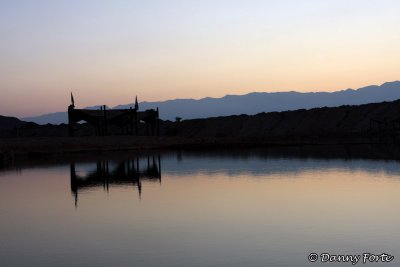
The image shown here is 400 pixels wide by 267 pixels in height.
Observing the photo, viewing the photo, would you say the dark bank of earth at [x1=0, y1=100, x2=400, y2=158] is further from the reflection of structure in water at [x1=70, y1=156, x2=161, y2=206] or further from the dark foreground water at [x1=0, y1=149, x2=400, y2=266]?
the dark foreground water at [x1=0, y1=149, x2=400, y2=266]

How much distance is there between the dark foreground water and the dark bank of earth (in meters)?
27.2

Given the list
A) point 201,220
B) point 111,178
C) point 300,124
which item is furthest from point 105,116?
point 201,220

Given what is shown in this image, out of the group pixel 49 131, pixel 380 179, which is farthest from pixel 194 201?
pixel 49 131

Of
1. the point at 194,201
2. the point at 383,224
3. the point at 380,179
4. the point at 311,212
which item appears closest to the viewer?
the point at 383,224

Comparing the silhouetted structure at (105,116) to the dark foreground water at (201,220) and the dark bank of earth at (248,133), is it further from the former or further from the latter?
the dark foreground water at (201,220)

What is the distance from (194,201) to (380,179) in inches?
404

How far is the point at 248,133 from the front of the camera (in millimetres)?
112188

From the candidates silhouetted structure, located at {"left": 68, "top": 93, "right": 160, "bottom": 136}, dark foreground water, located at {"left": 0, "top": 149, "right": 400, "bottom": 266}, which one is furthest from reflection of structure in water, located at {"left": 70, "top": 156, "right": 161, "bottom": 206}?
silhouetted structure, located at {"left": 68, "top": 93, "right": 160, "bottom": 136}

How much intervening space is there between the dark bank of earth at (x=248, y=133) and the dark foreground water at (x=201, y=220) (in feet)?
89.4

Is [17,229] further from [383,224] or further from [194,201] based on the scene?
[383,224]

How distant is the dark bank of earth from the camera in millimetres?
60875

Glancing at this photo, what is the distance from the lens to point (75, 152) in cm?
5912

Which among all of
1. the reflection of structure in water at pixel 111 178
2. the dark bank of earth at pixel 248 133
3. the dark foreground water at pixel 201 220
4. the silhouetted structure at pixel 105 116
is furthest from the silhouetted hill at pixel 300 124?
the dark foreground water at pixel 201 220

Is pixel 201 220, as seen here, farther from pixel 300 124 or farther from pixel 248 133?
pixel 248 133
